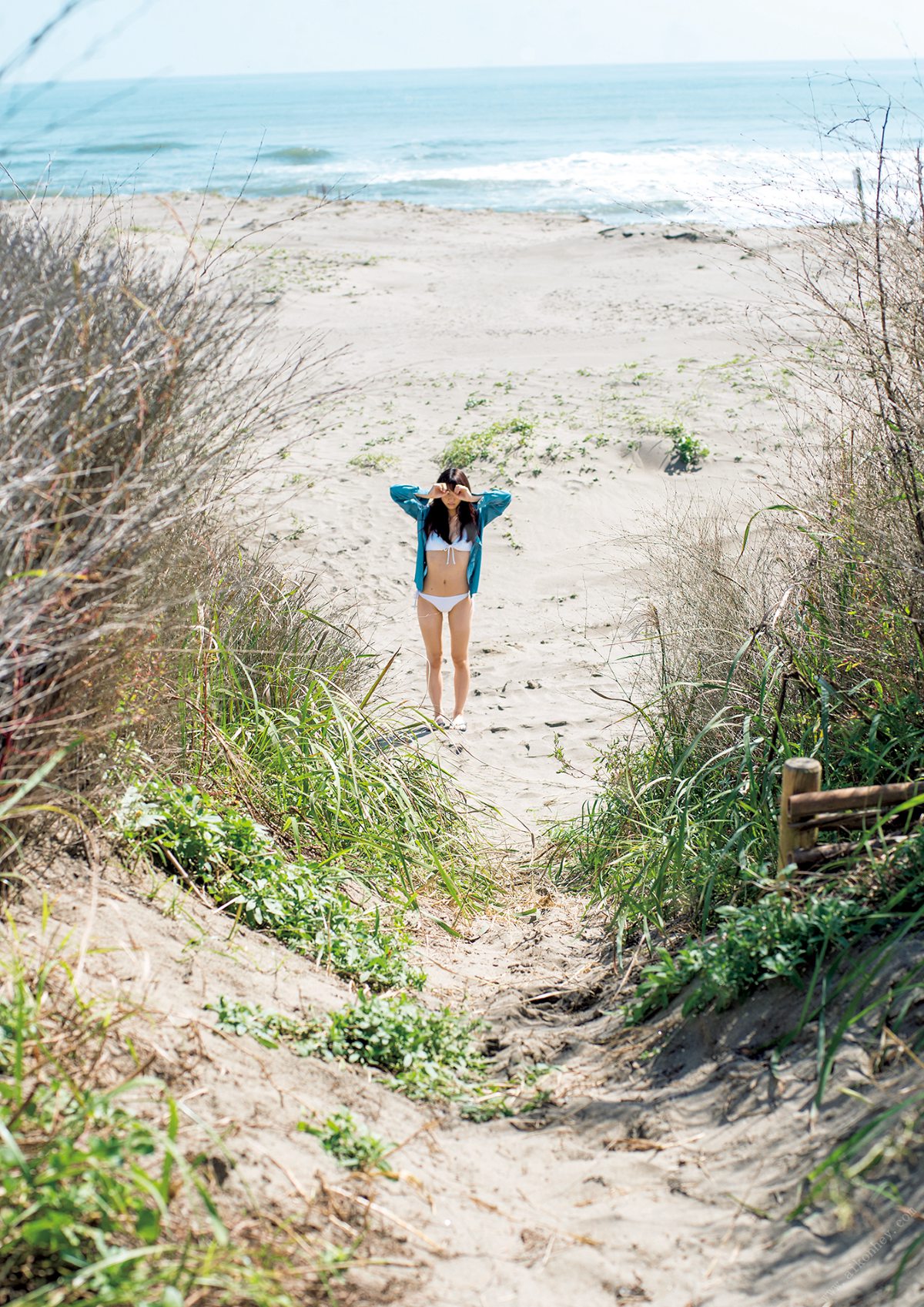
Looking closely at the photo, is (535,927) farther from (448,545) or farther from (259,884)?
(448,545)

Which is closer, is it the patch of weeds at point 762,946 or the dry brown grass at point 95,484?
the dry brown grass at point 95,484

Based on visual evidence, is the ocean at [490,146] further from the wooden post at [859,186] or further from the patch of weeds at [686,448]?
the patch of weeds at [686,448]

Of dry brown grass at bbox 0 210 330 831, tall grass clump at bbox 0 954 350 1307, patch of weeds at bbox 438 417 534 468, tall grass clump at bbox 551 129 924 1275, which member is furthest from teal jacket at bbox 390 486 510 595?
tall grass clump at bbox 0 954 350 1307

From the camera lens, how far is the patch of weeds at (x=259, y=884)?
3.70 m

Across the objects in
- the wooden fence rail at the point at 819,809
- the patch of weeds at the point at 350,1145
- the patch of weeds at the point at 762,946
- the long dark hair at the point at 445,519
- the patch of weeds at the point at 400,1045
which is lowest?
the patch of weeds at the point at 400,1045

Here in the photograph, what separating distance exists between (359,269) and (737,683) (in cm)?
1686

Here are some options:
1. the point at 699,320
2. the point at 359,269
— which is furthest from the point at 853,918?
the point at 359,269

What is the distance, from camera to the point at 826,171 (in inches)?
183

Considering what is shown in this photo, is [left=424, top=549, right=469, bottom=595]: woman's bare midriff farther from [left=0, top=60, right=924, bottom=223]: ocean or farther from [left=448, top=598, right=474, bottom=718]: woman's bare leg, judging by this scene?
[left=0, top=60, right=924, bottom=223]: ocean

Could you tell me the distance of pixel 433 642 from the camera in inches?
289

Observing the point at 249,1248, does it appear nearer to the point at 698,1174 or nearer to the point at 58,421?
the point at 698,1174

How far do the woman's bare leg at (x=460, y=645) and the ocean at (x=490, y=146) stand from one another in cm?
314

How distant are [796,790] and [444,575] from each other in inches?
161

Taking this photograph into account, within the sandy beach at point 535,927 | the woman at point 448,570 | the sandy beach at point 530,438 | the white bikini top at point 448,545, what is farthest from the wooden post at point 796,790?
the white bikini top at point 448,545
